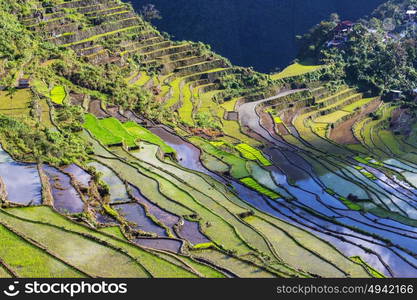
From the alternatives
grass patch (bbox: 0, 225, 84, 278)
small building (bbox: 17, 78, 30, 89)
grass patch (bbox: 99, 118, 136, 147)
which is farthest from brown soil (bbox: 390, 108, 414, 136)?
grass patch (bbox: 0, 225, 84, 278)

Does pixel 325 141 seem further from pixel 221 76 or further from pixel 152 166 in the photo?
pixel 152 166

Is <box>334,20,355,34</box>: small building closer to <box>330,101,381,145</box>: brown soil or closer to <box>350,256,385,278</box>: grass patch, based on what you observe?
<box>330,101,381,145</box>: brown soil

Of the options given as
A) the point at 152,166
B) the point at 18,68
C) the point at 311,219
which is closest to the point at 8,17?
the point at 18,68

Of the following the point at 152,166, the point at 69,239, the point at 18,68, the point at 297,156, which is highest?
the point at 18,68

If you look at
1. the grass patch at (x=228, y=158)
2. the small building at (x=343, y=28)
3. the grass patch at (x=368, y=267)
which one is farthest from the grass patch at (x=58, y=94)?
the small building at (x=343, y=28)

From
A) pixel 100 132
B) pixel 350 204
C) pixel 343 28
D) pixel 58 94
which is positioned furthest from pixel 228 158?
pixel 343 28
